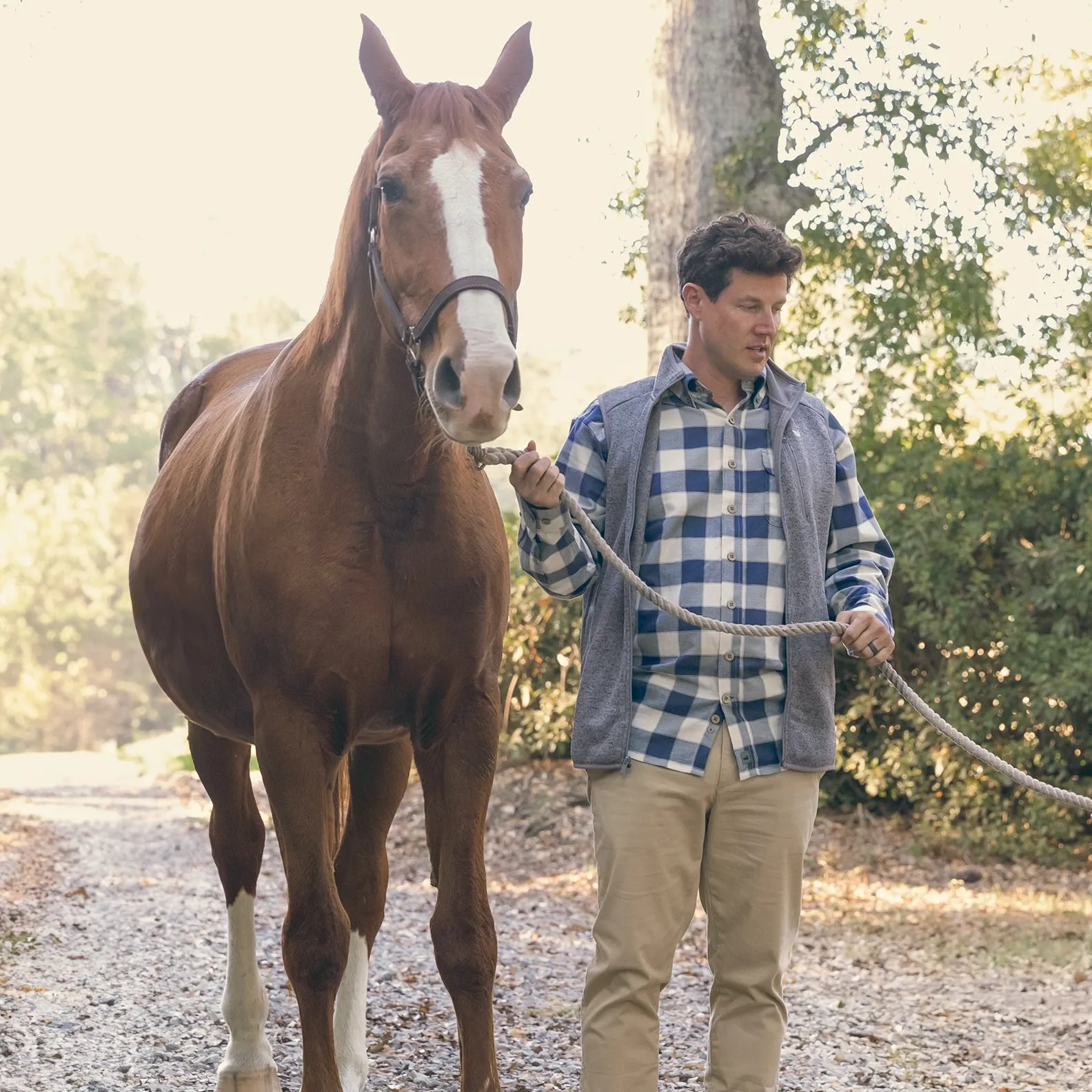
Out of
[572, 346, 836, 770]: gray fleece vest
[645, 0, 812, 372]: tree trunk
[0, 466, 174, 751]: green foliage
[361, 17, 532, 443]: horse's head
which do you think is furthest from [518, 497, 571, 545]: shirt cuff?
[0, 466, 174, 751]: green foliage

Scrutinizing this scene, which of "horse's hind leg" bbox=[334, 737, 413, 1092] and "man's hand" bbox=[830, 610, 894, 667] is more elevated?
"man's hand" bbox=[830, 610, 894, 667]

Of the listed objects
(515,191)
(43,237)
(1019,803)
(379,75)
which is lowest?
(1019,803)

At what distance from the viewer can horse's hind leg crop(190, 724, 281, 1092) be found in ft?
12.4

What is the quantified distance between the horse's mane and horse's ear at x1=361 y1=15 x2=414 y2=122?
3cm

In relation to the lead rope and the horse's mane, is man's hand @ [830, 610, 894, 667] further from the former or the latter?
the horse's mane

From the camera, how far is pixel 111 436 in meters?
36.1

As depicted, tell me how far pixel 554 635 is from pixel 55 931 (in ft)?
13.2

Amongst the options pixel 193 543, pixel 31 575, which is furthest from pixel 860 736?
pixel 31 575

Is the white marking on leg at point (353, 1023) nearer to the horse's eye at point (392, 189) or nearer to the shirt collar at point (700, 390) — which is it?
the shirt collar at point (700, 390)

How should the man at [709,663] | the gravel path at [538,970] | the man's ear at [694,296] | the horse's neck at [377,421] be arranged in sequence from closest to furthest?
1. the man at [709,663]
2. the man's ear at [694,296]
3. the horse's neck at [377,421]
4. the gravel path at [538,970]

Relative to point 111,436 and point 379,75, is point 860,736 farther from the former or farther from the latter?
point 111,436

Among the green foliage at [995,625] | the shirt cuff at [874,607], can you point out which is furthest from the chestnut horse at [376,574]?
the green foliage at [995,625]

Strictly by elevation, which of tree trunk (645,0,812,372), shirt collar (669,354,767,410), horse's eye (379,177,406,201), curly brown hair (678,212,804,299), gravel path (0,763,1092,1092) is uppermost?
tree trunk (645,0,812,372)

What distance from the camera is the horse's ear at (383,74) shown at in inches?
109
